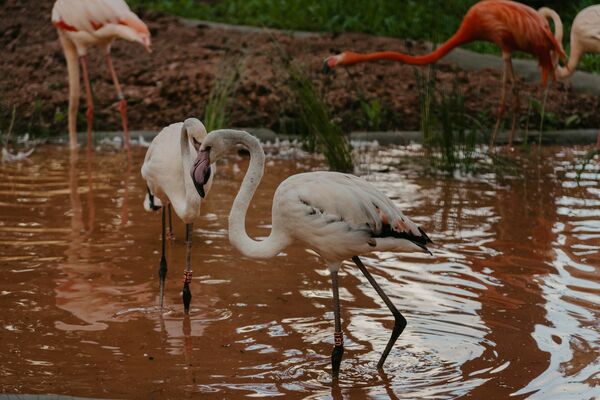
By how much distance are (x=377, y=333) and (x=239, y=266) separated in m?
1.31

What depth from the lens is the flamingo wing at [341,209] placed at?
13.3ft

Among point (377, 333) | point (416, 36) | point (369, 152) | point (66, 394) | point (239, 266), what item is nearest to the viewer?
point (66, 394)

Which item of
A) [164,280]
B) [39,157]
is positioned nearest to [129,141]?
[39,157]

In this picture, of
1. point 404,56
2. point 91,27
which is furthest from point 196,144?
point 91,27

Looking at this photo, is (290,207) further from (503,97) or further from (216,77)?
(503,97)

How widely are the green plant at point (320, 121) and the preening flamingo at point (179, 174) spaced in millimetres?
2346

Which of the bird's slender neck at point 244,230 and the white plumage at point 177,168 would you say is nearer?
the bird's slender neck at point 244,230

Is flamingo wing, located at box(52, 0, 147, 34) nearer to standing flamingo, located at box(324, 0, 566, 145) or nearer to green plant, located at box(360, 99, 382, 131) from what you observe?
green plant, located at box(360, 99, 382, 131)

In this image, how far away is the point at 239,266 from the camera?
5.68 meters

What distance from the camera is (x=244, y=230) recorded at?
4.24 meters

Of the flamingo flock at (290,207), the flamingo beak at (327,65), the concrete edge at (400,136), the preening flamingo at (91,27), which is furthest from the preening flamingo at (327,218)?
the concrete edge at (400,136)

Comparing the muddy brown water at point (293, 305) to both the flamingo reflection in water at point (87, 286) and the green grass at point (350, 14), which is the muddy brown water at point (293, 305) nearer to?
the flamingo reflection in water at point (87, 286)

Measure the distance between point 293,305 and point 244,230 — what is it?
835 millimetres

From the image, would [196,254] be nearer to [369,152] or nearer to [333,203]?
[333,203]
